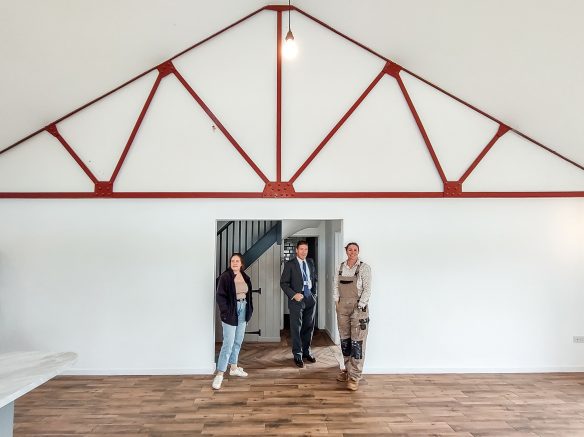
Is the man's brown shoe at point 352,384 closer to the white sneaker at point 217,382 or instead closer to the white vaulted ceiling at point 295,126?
the white sneaker at point 217,382

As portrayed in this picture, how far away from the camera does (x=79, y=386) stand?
185 inches

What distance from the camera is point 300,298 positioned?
538cm

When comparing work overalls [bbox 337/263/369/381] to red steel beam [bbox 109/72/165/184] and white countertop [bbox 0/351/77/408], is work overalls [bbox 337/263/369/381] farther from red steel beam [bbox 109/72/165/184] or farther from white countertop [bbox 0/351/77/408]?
red steel beam [bbox 109/72/165/184]

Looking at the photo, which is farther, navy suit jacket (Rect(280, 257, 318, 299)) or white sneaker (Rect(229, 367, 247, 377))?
navy suit jacket (Rect(280, 257, 318, 299))

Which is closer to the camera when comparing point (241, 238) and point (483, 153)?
point (483, 153)

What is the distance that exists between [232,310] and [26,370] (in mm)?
2367

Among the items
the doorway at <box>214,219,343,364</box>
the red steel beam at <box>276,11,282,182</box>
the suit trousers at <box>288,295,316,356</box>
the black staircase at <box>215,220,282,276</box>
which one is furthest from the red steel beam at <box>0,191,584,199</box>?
the black staircase at <box>215,220,282,276</box>

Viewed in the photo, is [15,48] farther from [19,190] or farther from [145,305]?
[145,305]

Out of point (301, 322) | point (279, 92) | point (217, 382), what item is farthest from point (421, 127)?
point (217, 382)

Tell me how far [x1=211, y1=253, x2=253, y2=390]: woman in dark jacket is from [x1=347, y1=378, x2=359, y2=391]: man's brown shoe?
134 centimetres

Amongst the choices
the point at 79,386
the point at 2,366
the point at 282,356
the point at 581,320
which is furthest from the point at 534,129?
the point at 79,386

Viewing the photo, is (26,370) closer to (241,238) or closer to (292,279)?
(292,279)

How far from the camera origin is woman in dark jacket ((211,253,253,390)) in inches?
185

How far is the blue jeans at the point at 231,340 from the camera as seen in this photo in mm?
4707
